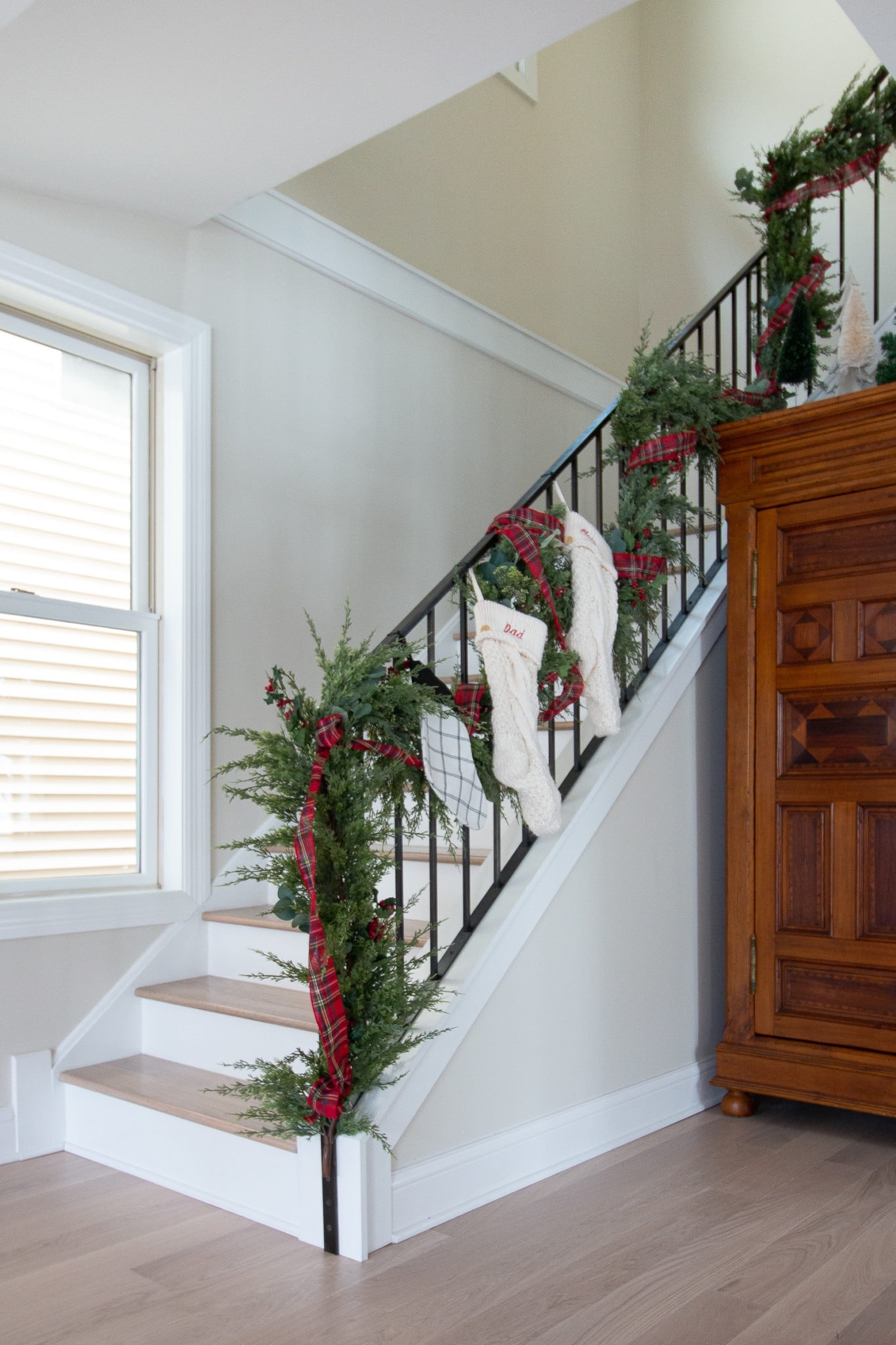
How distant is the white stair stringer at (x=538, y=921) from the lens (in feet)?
7.07

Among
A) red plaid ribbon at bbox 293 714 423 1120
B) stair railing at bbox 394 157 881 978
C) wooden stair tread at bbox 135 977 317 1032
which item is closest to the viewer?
red plaid ribbon at bbox 293 714 423 1120

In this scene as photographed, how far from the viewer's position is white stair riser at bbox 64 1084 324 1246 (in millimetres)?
2115

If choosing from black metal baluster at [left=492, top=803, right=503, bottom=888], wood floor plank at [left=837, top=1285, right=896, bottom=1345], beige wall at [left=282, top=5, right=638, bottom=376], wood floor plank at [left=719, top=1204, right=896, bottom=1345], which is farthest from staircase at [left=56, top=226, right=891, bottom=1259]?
beige wall at [left=282, top=5, right=638, bottom=376]

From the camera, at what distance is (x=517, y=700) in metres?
2.33

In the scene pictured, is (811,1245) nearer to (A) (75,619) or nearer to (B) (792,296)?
(A) (75,619)

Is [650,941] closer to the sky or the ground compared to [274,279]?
closer to the ground

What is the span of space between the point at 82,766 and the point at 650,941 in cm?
159

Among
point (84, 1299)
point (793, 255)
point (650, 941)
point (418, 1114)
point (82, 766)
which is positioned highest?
point (793, 255)

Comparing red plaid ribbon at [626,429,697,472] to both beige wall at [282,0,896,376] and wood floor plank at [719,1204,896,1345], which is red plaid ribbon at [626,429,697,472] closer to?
beige wall at [282,0,896,376]

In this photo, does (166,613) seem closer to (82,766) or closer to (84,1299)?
(82,766)

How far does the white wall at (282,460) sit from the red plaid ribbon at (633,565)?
1136 mm

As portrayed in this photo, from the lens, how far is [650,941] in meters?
2.90

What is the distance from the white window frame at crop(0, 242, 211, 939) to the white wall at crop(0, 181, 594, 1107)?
7 centimetres

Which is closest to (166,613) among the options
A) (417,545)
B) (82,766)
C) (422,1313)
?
(82,766)
